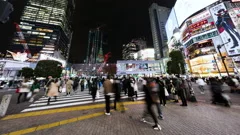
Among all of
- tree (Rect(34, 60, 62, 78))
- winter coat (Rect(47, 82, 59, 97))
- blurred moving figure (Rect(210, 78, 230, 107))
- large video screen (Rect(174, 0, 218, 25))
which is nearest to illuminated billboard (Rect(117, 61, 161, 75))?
large video screen (Rect(174, 0, 218, 25))

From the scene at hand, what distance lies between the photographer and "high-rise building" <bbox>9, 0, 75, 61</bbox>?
79.2m

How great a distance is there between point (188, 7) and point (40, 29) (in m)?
112

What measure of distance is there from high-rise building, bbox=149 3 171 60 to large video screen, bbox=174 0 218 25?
5353cm

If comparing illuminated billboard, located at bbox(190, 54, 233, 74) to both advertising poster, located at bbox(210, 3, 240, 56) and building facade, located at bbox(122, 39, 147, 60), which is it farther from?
building facade, located at bbox(122, 39, 147, 60)

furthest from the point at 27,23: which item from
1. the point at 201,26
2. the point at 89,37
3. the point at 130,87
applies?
the point at 201,26

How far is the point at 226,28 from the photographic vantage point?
3375cm

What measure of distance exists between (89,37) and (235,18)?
319 feet

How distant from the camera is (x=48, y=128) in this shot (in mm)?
3346

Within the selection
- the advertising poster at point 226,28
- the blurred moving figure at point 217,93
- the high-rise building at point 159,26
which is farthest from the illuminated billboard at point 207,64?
the high-rise building at point 159,26

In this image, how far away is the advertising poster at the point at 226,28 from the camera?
31.7 meters

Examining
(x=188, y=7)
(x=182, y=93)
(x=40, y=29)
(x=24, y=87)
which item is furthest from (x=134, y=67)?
(x=40, y=29)

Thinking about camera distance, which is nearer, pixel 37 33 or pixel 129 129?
pixel 129 129

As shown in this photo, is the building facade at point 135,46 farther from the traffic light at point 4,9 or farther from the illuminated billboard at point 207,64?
the traffic light at point 4,9

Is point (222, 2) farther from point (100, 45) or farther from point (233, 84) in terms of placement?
point (100, 45)
